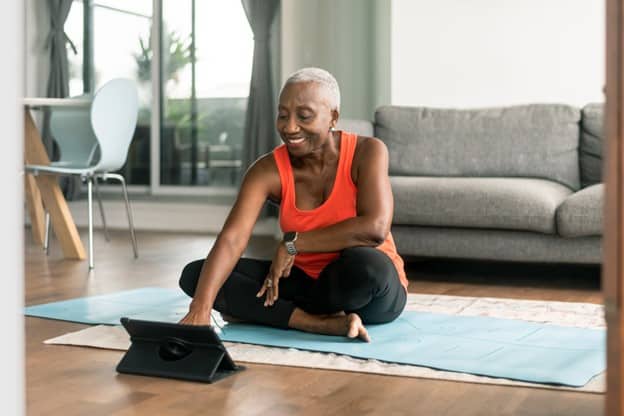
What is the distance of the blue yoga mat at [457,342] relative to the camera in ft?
7.59

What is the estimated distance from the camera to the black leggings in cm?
262

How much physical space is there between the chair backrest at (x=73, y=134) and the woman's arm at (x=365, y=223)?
10.4ft

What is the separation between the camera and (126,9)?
7.12 meters

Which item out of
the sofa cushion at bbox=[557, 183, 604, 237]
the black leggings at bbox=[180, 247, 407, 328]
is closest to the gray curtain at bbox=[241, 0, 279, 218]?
the sofa cushion at bbox=[557, 183, 604, 237]

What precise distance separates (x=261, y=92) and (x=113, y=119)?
1.84 m

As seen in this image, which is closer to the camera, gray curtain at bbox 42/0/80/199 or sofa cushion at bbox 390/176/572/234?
sofa cushion at bbox 390/176/572/234

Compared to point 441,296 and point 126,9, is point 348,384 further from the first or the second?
point 126,9

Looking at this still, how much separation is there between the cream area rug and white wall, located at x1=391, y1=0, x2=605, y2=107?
7.10 feet

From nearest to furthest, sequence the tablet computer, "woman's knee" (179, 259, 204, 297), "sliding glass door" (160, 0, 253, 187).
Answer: the tablet computer → "woman's knee" (179, 259, 204, 297) → "sliding glass door" (160, 0, 253, 187)

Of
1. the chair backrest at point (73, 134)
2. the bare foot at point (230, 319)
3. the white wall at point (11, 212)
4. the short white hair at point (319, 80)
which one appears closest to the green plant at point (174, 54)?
the chair backrest at point (73, 134)

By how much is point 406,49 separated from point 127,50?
2.50 m

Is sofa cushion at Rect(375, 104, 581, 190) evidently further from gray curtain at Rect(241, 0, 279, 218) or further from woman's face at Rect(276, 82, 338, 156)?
woman's face at Rect(276, 82, 338, 156)

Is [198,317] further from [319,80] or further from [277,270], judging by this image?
[319,80]

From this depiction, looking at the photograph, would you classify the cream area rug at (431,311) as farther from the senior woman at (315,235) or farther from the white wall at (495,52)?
the white wall at (495,52)
